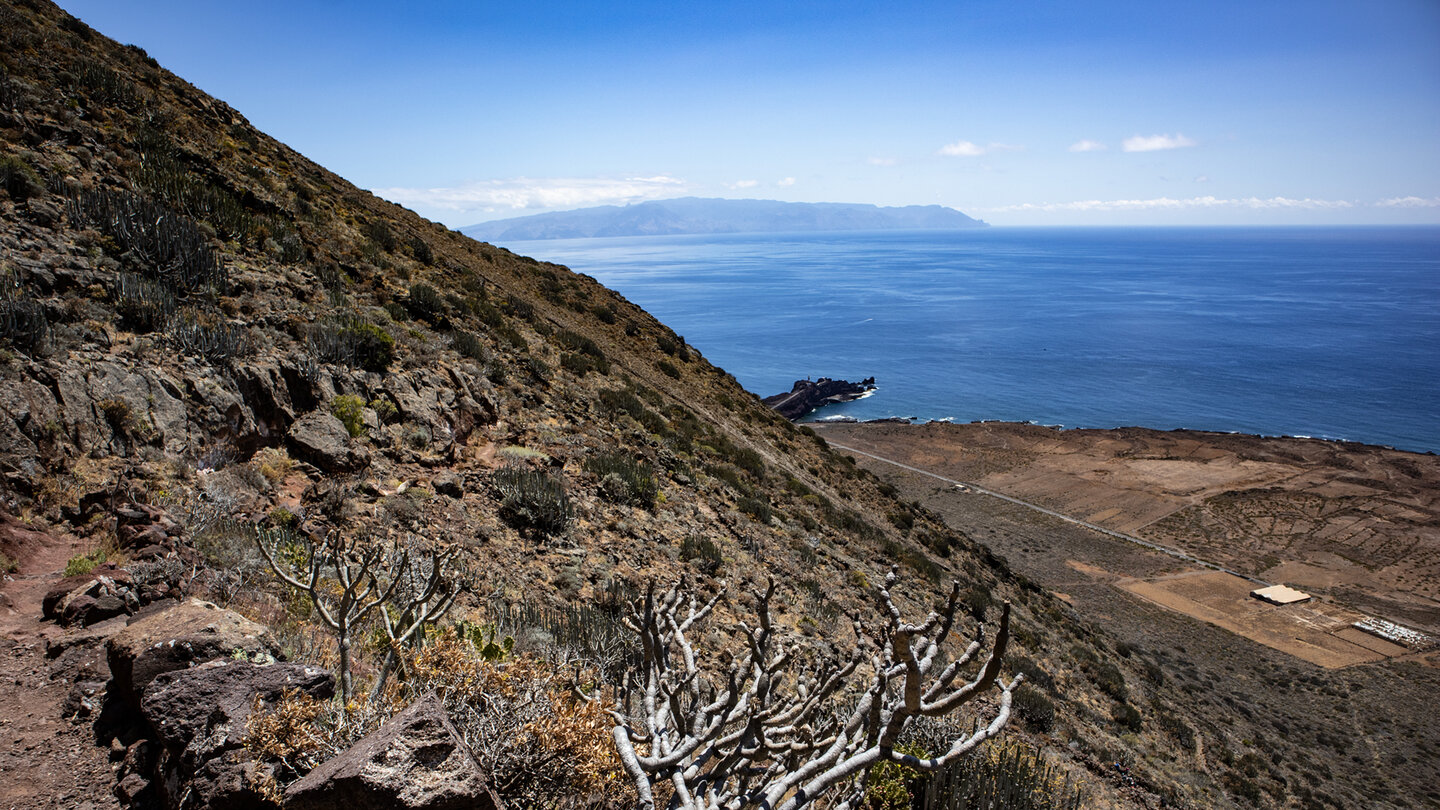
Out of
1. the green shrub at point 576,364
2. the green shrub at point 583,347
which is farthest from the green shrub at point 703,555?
the green shrub at point 583,347

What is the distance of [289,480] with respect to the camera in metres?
6.93

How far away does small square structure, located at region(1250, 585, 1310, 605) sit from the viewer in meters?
25.9

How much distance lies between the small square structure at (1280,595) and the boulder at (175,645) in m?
34.0

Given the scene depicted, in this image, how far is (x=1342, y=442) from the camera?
46.9 m

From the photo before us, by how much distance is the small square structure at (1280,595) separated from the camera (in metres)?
25.9

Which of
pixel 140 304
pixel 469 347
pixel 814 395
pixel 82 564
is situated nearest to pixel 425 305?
pixel 469 347

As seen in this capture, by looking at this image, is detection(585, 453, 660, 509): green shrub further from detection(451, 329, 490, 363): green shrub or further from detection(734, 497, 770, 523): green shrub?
detection(451, 329, 490, 363): green shrub

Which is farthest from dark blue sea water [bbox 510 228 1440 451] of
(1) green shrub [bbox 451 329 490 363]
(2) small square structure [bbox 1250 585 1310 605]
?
(1) green shrub [bbox 451 329 490 363]

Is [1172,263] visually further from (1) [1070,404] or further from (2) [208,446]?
(2) [208,446]

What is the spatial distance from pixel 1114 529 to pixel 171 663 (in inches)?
1532

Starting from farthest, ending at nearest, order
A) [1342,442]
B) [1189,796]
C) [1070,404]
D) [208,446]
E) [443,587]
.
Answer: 1. [1070,404]
2. [1342,442]
3. [1189,796]
4. [208,446]
5. [443,587]

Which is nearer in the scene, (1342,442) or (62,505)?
(62,505)

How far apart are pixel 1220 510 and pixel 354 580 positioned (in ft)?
146

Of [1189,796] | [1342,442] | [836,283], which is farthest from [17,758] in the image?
[836,283]
